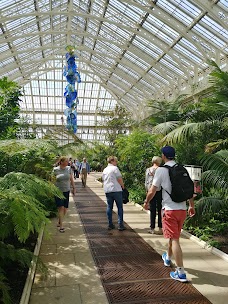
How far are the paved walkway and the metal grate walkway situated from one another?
106 mm

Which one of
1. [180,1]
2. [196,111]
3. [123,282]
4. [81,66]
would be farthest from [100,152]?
[81,66]

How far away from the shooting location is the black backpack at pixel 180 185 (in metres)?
3.04

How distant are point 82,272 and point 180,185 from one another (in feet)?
4.80

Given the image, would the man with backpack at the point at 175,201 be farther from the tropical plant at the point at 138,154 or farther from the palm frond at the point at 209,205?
the tropical plant at the point at 138,154

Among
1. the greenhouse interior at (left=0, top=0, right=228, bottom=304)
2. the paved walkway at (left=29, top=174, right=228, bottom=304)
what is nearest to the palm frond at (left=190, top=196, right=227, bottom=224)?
the greenhouse interior at (left=0, top=0, right=228, bottom=304)

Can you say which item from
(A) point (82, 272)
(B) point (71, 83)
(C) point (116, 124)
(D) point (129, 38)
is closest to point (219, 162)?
(A) point (82, 272)

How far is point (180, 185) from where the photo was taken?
10.0 feet

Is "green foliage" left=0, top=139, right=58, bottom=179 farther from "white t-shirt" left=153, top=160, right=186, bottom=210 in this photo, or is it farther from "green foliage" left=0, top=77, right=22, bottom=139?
"white t-shirt" left=153, top=160, right=186, bottom=210

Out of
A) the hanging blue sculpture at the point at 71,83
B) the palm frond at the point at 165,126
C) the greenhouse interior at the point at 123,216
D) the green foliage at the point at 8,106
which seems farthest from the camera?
the hanging blue sculpture at the point at 71,83

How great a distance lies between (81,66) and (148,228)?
95.2ft

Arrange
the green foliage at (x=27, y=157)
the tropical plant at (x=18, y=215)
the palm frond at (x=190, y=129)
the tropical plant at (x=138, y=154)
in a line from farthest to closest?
the tropical plant at (x=138, y=154), the palm frond at (x=190, y=129), the green foliage at (x=27, y=157), the tropical plant at (x=18, y=215)

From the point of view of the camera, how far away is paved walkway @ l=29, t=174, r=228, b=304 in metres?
2.70

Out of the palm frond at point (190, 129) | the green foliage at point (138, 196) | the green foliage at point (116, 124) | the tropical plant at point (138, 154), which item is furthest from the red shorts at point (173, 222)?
the green foliage at point (116, 124)

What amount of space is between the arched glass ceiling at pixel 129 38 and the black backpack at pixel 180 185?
22.7 feet
